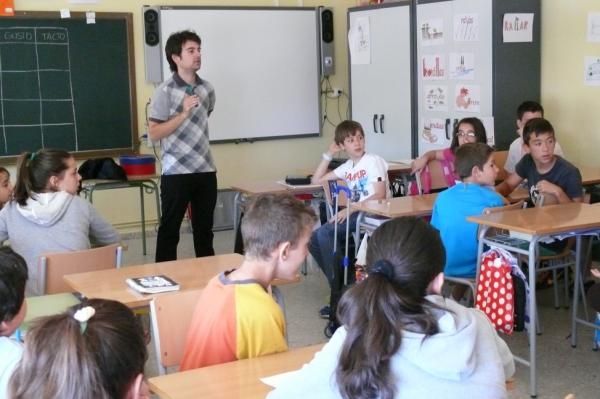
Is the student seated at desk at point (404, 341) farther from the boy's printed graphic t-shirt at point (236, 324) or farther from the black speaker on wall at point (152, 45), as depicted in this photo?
the black speaker on wall at point (152, 45)

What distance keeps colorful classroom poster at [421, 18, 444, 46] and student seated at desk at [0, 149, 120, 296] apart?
3789 millimetres

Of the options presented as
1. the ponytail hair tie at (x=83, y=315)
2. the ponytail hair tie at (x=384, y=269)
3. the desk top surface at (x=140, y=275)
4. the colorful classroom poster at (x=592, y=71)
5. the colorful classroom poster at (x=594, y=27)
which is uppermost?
the colorful classroom poster at (x=594, y=27)

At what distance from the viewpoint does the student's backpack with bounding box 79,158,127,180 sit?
6.49 meters

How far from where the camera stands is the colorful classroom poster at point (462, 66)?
6434 millimetres

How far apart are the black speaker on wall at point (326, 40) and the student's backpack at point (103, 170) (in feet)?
8.40

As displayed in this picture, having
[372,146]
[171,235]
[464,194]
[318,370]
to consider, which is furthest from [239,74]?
[318,370]

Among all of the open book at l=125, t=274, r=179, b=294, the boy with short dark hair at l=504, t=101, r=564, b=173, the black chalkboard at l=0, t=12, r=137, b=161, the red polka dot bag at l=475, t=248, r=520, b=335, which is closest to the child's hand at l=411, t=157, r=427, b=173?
the boy with short dark hair at l=504, t=101, r=564, b=173

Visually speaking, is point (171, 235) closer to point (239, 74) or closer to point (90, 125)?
point (90, 125)

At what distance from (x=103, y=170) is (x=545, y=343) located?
3.77 meters

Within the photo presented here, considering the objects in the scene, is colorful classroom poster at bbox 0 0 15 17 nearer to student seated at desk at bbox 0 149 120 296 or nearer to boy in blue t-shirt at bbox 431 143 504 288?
student seated at desk at bbox 0 149 120 296

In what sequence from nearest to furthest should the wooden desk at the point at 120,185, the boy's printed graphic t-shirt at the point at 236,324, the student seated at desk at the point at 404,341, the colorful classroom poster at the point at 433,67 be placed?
the student seated at desk at the point at 404,341
the boy's printed graphic t-shirt at the point at 236,324
the wooden desk at the point at 120,185
the colorful classroom poster at the point at 433,67

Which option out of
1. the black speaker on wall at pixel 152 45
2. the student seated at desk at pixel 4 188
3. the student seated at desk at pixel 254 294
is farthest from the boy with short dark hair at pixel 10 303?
the black speaker on wall at pixel 152 45

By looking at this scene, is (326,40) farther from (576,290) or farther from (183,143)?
(576,290)

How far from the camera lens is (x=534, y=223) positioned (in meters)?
3.70
